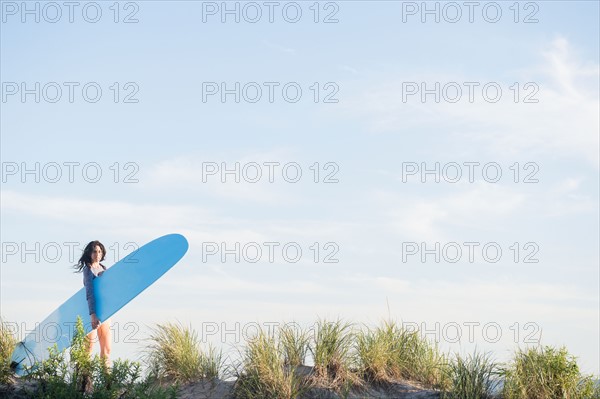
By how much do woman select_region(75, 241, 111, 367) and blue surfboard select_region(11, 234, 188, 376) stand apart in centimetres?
12

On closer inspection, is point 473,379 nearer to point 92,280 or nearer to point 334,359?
point 334,359

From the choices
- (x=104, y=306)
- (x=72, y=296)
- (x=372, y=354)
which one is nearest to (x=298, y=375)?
(x=372, y=354)

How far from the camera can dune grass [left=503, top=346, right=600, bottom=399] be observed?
776 cm

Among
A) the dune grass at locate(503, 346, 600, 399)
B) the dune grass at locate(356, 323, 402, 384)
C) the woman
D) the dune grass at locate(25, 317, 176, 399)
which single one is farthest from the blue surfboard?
the dune grass at locate(503, 346, 600, 399)

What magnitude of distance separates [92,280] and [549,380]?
18.4 feet

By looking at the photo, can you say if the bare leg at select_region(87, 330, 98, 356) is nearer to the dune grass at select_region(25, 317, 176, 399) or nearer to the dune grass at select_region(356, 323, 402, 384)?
the dune grass at select_region(25, 317, 176, 399)

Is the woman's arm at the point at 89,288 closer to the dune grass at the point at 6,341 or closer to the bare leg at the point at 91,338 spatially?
the bare leg at the point at 91,338

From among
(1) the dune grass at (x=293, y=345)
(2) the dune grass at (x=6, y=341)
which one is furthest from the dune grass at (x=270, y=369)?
(2) the dune grass at (x=6, y=341)

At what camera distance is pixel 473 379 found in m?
7.86

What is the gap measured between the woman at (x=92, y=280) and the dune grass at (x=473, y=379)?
407 centimetres

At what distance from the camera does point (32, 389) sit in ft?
26.5

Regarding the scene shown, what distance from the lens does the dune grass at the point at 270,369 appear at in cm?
777

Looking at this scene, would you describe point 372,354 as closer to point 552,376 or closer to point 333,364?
point 333,364

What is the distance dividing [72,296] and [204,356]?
2242 mm
